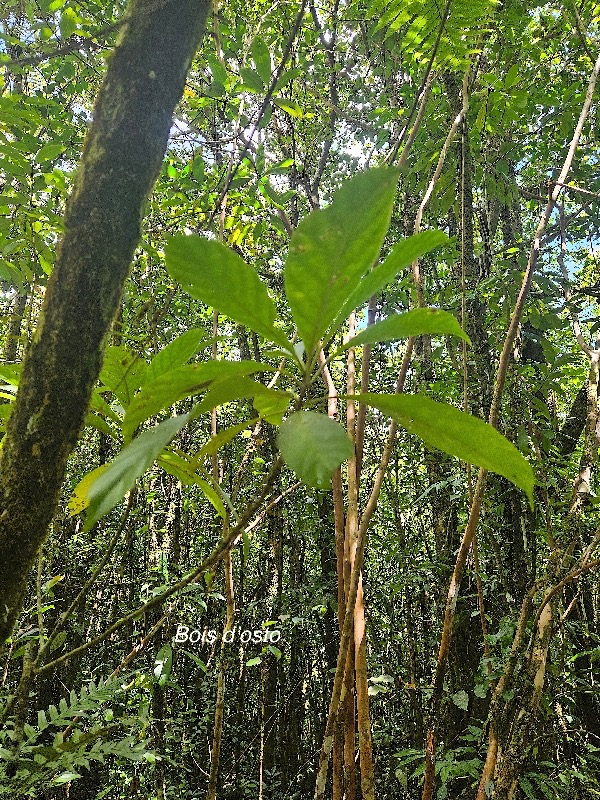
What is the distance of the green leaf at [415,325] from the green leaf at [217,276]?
8 cm

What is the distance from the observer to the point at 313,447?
35cm

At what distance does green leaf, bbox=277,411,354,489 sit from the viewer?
34 cm

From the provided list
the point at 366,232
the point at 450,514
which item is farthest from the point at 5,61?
the point at 450,514

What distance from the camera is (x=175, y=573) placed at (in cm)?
240

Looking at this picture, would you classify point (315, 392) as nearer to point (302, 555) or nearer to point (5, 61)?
point (302, 555)

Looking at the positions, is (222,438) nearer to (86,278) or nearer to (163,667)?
(86,278)

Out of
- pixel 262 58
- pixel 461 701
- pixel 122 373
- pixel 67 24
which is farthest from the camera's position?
pixel 461 701

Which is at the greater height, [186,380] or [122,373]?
[122,373]

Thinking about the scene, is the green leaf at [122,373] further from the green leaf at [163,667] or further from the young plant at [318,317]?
the green leaf at [163,667]

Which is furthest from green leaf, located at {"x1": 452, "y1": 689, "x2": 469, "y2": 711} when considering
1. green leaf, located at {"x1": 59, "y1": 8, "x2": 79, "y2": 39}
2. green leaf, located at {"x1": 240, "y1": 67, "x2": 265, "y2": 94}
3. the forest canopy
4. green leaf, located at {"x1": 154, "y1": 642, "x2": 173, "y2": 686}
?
green leaf, located at {"x1": 59, "y1": 8, "x2": 79, "y2": 39}

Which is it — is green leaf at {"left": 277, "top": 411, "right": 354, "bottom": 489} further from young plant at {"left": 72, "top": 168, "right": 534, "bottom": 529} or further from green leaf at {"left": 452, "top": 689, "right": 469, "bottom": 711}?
green leaf at {"left": 452, "top": 689, "right": 469, "bottom": 711}

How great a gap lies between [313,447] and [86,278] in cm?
44

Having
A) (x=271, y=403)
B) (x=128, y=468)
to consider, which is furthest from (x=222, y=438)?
(x=128, y=468)

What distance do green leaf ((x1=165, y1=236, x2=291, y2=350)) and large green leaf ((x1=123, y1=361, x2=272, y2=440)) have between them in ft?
0.16
